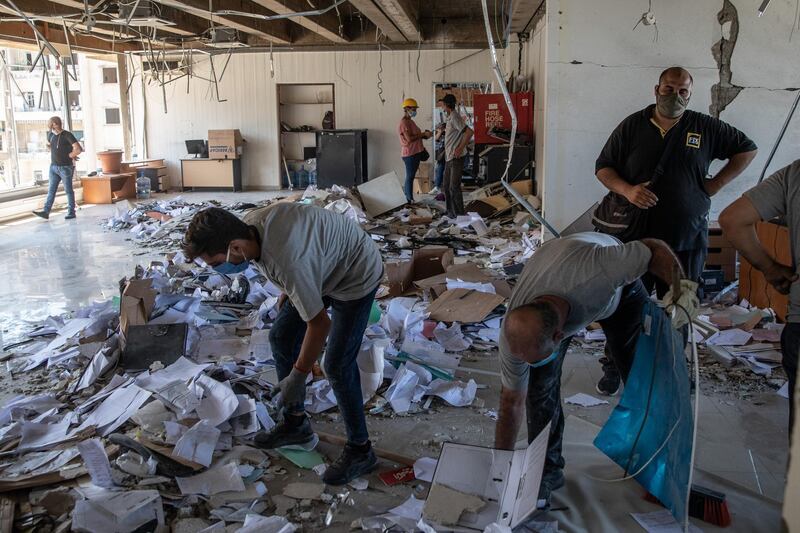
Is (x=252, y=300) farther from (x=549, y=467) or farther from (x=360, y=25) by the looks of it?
(x=360, y=25)

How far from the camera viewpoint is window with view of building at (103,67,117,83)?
15.2 m

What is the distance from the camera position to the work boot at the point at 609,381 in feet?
11.7

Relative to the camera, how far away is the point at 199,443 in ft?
9.61

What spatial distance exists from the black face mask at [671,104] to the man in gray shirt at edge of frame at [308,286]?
1.72 m

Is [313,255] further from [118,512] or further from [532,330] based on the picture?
[118,512]

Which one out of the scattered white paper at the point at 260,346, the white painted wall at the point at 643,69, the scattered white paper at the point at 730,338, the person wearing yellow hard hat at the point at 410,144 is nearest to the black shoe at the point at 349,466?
the scattered white paper at the point at 260,346

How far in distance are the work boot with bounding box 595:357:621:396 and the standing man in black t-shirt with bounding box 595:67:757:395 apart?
474 millimetres

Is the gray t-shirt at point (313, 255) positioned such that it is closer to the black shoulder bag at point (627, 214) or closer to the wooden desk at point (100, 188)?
the black shoulder bag at point (627, 214)

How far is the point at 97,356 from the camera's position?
→ 12.9ft

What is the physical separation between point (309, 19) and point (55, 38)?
389cm

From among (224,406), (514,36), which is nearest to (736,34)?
(224,406)

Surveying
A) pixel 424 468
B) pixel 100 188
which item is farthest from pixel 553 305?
pixel 100 188

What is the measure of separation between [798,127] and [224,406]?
16.3ft

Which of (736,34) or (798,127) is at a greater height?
(736,34)
